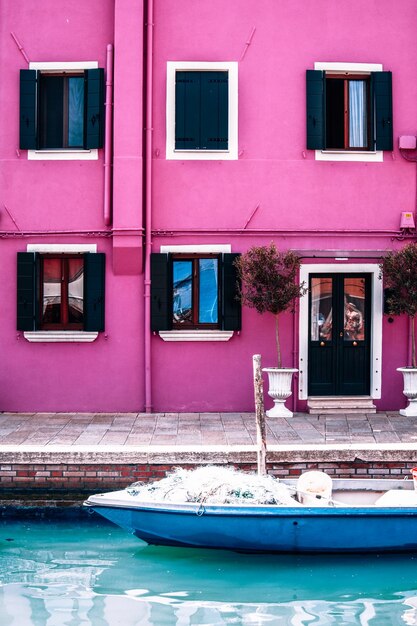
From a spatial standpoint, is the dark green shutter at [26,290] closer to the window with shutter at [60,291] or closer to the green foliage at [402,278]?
the window with shutter at [60,291]

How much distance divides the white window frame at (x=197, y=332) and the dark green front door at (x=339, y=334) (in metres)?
1.43

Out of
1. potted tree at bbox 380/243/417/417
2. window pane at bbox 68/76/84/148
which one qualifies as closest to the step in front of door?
potted tree at bbox 380/243/417/417

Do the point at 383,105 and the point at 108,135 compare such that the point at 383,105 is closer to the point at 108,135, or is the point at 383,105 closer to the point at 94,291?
the point at 108,135

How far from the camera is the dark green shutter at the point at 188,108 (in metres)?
13.6

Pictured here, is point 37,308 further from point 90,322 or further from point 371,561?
point 371,561

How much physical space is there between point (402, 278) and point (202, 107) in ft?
13.3

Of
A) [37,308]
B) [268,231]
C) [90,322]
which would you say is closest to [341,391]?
[268,231]

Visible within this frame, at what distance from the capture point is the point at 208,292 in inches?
541

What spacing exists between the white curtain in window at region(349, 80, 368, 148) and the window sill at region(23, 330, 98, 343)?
517 centimetres

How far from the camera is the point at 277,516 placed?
8.80m

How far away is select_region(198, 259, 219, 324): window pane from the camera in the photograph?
45.1 feet

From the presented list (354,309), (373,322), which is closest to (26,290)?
(354,309)

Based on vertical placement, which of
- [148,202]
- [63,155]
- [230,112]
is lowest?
[148,202]

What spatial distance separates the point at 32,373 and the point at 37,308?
1.03 m
